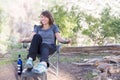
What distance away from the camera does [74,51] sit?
22.3ft

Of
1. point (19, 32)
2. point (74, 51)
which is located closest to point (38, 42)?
point (74, 51)

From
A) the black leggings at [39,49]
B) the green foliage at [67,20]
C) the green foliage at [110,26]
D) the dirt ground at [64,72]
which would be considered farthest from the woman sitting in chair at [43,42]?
the green foliage at [110,26]

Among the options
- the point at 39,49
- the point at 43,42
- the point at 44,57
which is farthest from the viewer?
the point at 43,42

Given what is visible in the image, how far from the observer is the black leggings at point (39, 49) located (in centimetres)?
455

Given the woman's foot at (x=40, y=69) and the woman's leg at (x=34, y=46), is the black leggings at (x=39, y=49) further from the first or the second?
the woman's foot at (x=40, y=69)

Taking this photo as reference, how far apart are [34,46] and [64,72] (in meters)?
0.73

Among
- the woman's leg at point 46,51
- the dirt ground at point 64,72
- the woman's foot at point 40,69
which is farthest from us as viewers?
the dirt ground at point 64,72

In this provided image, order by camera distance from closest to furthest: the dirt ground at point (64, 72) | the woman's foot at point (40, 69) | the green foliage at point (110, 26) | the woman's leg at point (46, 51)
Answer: the woman's foot at point (40, 69)
the woman's leg at point (46, 51)
the dirt ground at point (64, 72)
the green foliage at point (110, 26)

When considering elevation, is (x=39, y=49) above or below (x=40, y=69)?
above

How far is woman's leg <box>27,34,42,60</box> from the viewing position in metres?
4.55

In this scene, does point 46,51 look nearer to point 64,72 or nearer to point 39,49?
point 39,49

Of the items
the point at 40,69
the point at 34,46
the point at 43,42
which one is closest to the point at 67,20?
the point at 43,42

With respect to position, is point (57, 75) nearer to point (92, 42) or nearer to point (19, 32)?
point (92, 42)

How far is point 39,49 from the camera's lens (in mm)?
4711
